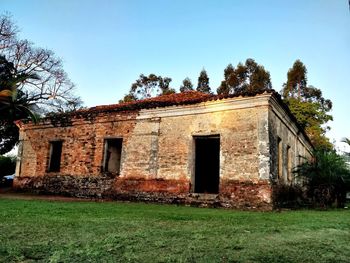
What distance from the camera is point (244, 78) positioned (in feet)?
105

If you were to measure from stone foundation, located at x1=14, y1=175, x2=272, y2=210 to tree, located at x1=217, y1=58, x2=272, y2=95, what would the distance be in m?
20.9

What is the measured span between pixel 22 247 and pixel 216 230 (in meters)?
2.50

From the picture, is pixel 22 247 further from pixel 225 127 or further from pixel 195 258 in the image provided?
Answer: pixel 225 127

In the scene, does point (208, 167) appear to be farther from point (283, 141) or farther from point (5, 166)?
point (5, 166)

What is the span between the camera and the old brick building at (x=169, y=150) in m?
10.1

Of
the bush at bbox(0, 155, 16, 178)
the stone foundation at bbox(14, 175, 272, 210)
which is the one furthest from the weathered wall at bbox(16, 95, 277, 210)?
the bush at bbox(0, 155, 16, 178)

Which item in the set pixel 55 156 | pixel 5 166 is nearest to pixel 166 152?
pixel 55 156

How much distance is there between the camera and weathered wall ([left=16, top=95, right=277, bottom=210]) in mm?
9961

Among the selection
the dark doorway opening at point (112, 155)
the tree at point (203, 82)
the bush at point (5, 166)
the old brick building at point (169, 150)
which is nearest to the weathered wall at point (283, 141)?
the old brick building at point (169, 150)

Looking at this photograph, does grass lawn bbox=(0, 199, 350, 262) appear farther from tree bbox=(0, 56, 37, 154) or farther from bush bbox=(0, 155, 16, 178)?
bush bbox=(0, 155, 16, 178)

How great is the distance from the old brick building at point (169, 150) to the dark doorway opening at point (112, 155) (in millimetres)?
44

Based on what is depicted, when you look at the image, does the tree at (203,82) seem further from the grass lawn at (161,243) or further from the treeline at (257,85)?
the grass lawn at (161,243)

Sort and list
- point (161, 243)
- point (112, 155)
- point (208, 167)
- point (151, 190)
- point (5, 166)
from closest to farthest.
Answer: point (161, 243) < point (151, 190) < point (112, 155) < point (208, 167) < point (5, 166)

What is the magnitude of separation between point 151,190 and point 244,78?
2344 cm
